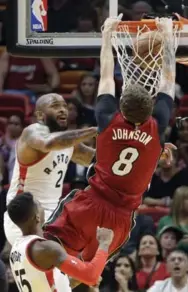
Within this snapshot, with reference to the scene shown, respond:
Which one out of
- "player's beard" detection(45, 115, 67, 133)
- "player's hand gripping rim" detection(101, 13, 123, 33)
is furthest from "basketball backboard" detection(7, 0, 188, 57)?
"player's hand gripping rim" detection(101, 13, 123, 33)

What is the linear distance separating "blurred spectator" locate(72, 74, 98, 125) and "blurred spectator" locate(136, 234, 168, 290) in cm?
228

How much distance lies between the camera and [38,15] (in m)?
8.70

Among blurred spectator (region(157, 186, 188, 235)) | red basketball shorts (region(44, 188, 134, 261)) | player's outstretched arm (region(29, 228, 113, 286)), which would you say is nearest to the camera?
player's outstretched arm (region(29, 228, 113, 286))

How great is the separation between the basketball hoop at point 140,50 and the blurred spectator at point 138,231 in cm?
321

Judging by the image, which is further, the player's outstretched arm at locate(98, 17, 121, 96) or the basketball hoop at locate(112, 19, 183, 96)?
the basketball hoop at locate(112, 19, 183, 96)

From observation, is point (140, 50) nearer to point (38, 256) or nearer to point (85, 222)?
point (85, 222)

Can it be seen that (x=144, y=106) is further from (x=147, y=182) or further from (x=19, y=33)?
(x=19, y=33)

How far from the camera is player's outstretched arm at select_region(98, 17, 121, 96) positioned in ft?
23.2

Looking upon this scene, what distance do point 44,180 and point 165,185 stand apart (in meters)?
3.04

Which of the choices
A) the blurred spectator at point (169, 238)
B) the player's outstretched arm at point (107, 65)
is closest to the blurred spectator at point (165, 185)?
the blurred spectator at point (169, 238)

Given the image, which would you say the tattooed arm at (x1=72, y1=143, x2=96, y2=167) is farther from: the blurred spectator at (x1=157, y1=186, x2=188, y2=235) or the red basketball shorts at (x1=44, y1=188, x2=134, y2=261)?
the blurred spectator at (x1=157, y1=186, x2=188, y2=235)

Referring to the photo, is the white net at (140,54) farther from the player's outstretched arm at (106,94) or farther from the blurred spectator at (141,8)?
the blurred spectator at (141,8)

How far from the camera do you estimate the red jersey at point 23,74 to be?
1327 cm

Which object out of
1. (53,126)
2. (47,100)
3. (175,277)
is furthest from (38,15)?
(175,277)
